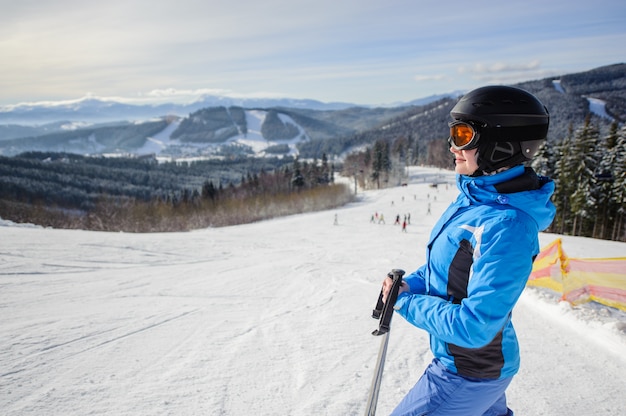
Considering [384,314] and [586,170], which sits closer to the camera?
[384,314]

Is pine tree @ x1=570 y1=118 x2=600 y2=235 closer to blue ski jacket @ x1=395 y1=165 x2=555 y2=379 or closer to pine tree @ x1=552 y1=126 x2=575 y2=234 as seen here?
pine tree @ x1=552 y1=126 x2=575 y2=234

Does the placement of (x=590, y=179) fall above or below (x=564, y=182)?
above

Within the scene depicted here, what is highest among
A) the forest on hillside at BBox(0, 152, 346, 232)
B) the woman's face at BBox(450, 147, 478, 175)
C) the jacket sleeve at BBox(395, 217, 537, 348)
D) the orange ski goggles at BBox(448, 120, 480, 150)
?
the orange ski goggles at BBox(448, 120, 480, 150)

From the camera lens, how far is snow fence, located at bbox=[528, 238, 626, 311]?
267 inches

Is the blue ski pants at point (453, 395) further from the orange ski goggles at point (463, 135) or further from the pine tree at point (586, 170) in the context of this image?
the pine tree at point (586, 170)

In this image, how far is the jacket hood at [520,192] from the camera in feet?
5.89

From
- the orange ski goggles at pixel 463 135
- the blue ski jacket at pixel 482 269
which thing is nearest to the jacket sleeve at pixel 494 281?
the blue ski jacket at pixel 482 269

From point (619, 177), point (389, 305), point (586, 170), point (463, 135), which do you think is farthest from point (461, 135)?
point (586, 170)

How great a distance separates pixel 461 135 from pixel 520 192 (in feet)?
1.62

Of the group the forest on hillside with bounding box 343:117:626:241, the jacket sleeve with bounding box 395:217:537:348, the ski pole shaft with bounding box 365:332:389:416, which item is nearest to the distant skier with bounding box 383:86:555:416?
the jacket sleeve with bounding box 395:217:537:348

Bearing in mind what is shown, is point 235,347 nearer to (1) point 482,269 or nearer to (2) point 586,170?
(1) point 482,269

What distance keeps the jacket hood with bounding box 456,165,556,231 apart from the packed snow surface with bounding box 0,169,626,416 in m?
2.98

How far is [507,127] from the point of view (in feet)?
6.33

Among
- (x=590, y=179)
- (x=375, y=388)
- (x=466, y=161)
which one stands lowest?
(x=590, y=179)
